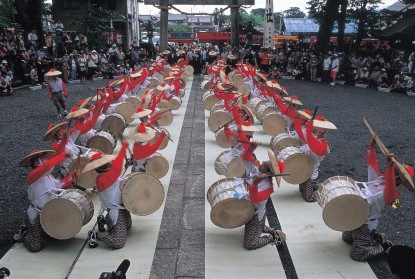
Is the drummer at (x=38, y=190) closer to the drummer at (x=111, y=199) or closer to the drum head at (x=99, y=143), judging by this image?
the drummer at (x=111, y=199)

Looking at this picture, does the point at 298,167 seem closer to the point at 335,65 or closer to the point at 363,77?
the point at 363,77

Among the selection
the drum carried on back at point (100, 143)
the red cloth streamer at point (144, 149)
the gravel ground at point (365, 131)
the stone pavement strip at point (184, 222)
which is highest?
the red cloth streamer at point (144, 149)

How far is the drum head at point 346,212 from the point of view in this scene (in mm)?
5246

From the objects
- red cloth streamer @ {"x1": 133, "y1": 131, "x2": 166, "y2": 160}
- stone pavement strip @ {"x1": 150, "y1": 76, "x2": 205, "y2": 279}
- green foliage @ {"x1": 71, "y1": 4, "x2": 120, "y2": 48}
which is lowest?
A: stone pavement strip @ {"x1": 150, "y1": 76, "x2": 205, "y2": 279}

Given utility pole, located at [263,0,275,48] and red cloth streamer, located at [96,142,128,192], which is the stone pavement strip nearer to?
red cloth streamer, located at [96,142,128,192]

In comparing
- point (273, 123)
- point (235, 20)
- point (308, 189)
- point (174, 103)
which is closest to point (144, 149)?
point (308, 189)

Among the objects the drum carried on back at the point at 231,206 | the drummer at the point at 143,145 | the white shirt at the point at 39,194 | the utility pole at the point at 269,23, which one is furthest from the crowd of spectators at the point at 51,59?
the drum carried on back at the point at 231,206

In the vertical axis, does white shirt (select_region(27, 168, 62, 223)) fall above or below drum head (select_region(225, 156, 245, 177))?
above

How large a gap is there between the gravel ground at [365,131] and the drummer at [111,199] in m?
3.16

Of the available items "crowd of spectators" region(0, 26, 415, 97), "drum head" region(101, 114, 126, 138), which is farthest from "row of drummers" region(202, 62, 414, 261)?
"crowd of spectators" region(0, 26, 415, 97)

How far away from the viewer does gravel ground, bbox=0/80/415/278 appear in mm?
Result: 6555

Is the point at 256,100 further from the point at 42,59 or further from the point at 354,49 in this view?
the point at 354,49

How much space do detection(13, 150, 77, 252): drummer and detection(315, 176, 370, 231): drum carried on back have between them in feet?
11.0

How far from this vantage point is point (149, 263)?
536 centimetres
